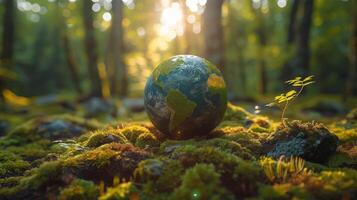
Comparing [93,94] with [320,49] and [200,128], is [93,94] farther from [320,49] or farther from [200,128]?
[320,49]

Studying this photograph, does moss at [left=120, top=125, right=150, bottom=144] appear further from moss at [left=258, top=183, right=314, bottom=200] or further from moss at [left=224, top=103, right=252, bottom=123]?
moss at [left=258, top=183, right=314, bottom=200]

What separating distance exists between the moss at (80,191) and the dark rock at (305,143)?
321 centimetres

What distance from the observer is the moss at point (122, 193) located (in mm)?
5413

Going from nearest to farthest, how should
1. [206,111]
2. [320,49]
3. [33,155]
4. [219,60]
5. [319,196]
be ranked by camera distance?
[319,196] → [206,111] → [33,155] → [219,60] → [320,49]

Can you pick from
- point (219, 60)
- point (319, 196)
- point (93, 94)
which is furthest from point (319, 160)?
point (93, 94)

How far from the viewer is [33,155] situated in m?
9.16

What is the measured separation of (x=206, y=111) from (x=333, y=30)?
2345cm

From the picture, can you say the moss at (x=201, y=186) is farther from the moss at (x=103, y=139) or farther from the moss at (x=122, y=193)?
the moss at (x=103, y=139)

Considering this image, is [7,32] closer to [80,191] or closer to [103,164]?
[103,164]

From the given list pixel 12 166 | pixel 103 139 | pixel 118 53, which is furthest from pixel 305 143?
pixel 118 53

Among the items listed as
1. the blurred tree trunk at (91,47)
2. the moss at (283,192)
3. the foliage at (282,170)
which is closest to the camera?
the moss at (283,192)

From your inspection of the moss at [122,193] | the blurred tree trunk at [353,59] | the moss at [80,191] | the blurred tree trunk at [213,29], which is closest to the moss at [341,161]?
the moss at [122,193]

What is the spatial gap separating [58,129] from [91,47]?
1071 cm

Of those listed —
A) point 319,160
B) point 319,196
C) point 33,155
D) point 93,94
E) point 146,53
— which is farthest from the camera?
point 146,53
